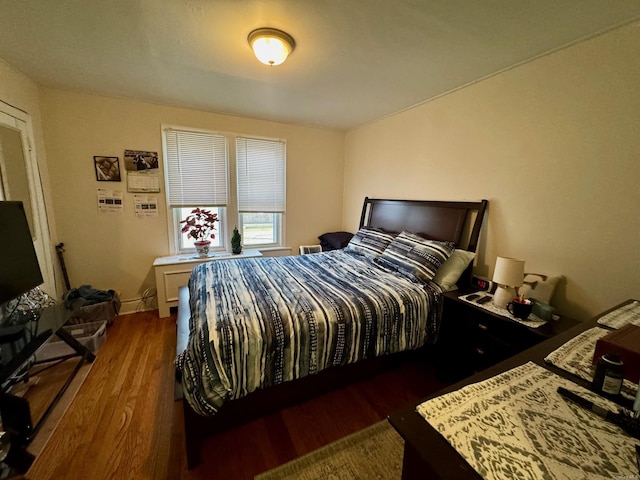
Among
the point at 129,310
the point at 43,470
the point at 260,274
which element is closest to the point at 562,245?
the point at 260,274

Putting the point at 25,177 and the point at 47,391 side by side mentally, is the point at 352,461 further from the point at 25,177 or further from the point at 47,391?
the point at 25,177

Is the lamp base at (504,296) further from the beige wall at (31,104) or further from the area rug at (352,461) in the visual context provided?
the beige wall at (31,104)

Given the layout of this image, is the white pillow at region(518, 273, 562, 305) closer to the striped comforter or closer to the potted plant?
the striped comforter

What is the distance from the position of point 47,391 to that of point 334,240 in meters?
3.12

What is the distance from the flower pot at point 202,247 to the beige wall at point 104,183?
0.39 meters

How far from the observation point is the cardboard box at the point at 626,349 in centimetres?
87

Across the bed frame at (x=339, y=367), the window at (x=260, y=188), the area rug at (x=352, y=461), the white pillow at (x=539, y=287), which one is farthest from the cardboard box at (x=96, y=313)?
the white pillow at (x=539, y=287)

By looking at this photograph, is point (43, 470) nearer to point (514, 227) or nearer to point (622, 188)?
point (514, 227)

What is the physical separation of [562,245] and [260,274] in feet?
7.65

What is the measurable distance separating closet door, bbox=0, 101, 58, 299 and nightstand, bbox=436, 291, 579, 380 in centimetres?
352

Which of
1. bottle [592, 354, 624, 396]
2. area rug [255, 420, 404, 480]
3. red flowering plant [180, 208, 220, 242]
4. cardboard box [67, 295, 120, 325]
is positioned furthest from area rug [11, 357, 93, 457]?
bottle [592, 354, 624, 396]

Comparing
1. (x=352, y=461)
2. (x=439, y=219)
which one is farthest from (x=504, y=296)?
(x=352, y=461)

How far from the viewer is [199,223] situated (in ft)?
10.9

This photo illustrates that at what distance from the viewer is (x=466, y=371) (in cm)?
189
